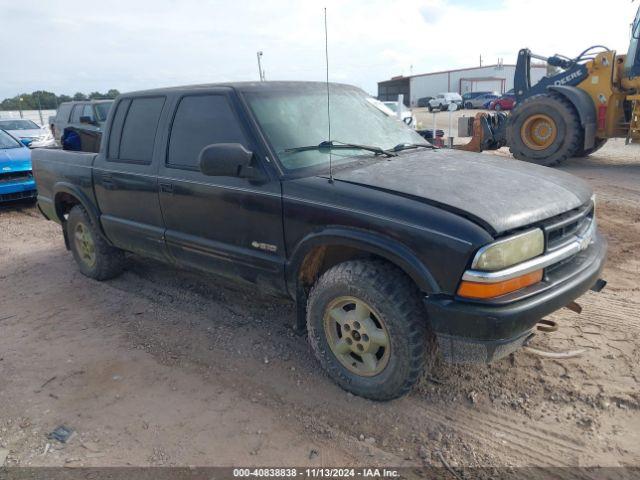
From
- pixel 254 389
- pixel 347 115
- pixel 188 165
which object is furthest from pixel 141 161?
pixel 254 389

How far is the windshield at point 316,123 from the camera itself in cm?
337

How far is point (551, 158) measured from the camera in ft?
34.9

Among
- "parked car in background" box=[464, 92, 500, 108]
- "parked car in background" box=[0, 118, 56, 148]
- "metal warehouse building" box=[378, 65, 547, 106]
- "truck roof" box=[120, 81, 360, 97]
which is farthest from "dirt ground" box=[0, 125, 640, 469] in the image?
"metal warehouse building" box=[378, 65, 547, 106]

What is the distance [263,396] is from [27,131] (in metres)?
17.9

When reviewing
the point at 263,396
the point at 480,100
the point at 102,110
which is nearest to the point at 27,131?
the point at 102,110

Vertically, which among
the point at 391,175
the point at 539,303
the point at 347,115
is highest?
the point at 347,115

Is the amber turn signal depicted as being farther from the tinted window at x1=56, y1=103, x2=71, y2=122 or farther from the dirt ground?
the tinted window at x1=56, y1=103, x2=71, y2=122

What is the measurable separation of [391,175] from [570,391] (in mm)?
1713

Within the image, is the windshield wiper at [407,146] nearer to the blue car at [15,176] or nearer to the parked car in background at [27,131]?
the blue car at [15,176]

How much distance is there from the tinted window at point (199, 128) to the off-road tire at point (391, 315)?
1.21m

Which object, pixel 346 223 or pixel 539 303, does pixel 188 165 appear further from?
pixel 539 303

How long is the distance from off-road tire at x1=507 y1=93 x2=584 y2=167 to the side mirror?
9145 millimetres

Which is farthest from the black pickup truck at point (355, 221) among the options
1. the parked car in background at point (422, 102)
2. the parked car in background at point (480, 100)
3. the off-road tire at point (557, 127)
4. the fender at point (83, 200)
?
the parked car in background at point (422, 102)

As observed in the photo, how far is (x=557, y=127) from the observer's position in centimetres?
1046
